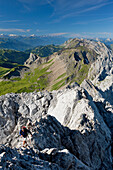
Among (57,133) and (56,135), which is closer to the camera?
(56,135)

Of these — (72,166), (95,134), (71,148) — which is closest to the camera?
(72,166)

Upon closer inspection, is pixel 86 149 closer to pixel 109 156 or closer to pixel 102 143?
pixel 102 143

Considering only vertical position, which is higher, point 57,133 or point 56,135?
point 56,135

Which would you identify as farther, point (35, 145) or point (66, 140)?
point (66, 140)

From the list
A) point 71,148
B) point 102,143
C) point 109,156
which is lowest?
point 109,156

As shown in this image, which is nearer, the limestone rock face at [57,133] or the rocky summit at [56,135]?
the rocky summit at [56,135]

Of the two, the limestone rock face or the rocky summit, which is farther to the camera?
the limestone rock face

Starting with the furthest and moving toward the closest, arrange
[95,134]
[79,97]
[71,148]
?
[79,97] → [95,134] → [71,148]

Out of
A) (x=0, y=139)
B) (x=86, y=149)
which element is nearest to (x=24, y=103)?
(x=0, y=139)
